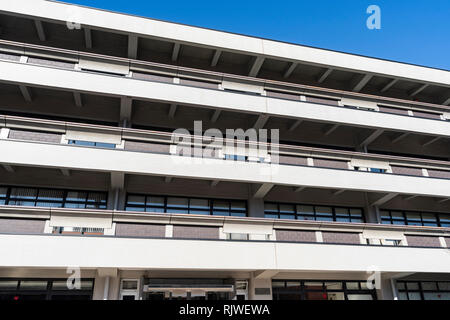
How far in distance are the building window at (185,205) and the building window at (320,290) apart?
131 inches

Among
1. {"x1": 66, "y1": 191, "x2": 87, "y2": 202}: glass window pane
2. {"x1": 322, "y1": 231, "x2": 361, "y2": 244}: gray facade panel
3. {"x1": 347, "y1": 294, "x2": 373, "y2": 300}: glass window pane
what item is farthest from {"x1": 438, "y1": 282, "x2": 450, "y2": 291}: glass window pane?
{"x1": 66, "y1": 191, "x2": 87, "y2": 202}: glass window pane

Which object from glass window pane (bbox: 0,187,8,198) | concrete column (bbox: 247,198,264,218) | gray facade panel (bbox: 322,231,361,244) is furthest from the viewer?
concrete column (bbox: 247,198,264,218)

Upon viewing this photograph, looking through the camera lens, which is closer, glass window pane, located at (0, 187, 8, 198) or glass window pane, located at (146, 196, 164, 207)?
glass window pane, located at (0, 187, 8, 198)

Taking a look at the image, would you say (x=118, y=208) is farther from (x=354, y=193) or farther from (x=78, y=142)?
(x=354, y=193)

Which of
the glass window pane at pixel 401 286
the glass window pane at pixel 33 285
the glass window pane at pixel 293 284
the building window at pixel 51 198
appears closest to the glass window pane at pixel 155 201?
the building window at pixel 51 198

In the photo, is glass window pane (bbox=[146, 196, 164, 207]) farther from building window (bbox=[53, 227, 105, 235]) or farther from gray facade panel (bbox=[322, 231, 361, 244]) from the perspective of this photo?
gray facade panel (bbox=[322, 231, 361, 244])

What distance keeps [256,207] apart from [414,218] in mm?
8199

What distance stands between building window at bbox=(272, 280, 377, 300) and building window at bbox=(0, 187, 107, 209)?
25.0 feet

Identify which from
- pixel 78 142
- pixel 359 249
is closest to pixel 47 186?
pixel 78 142

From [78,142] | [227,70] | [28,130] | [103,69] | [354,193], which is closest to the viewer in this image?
[28,130]

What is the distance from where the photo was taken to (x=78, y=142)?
12.3 m

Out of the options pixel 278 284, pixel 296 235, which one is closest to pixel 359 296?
pixel 278 284

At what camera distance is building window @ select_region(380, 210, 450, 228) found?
15.9 m

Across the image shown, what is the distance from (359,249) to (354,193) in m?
4.22
